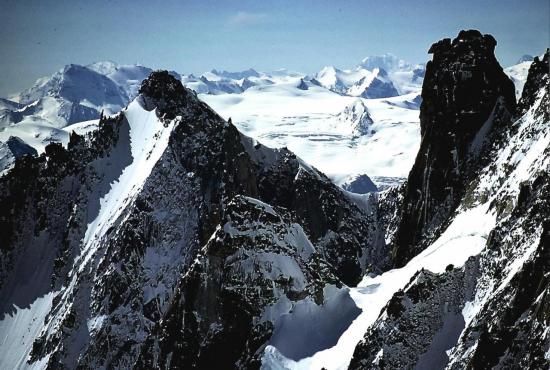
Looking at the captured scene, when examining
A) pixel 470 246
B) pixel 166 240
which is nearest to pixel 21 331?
pixel 166 240

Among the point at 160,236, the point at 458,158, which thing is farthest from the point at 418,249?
the point at 160,236

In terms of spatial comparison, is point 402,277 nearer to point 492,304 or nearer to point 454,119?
point 492,304

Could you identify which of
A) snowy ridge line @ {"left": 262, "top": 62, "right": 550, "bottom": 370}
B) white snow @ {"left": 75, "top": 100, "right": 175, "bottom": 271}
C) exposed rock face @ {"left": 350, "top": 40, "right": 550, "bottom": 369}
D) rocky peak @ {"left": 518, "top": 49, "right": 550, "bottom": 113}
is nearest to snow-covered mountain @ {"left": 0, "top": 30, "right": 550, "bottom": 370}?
exposed rock face @ {"left": 350, "top": 40, "right": 550, "bottom": 369}

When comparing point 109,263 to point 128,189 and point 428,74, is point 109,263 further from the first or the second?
point 428,74

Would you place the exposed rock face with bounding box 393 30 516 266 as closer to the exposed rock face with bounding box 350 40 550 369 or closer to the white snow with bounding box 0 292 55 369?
the exposed rock face with bounding box 350 40 550 369

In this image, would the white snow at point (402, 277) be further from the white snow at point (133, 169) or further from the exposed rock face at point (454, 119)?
the white snow at point (133, 169)

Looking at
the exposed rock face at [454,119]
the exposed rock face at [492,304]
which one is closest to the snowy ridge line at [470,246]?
the exposed rock face at [492,304]
